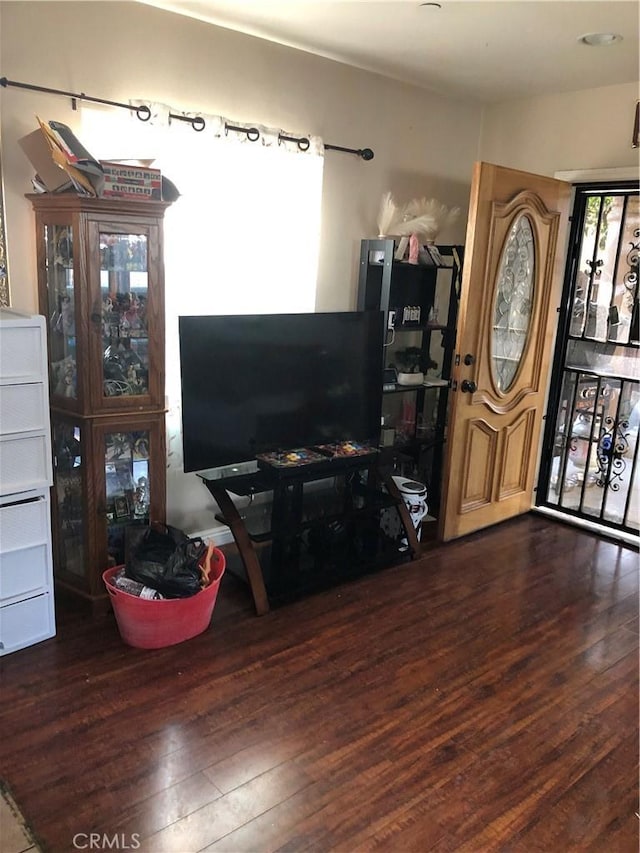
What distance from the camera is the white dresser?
231 cm

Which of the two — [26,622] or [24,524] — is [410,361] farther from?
[26,622]

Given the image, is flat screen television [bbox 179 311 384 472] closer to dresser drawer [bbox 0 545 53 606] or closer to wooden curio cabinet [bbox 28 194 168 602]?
wooden curio cabinet [bbox 28 194 168 602]

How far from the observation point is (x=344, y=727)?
223 centimetres

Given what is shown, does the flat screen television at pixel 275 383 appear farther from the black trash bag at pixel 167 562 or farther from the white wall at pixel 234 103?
the white wall at pixel 234 103

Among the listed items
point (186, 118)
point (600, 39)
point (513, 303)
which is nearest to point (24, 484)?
point (186, 118)

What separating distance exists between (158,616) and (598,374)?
285cm

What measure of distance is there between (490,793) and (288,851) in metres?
0.64

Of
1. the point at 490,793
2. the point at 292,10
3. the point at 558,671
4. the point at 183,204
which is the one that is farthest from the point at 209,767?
the point at 292,10

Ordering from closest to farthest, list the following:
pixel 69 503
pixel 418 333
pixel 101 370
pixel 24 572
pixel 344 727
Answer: pixel 344 727 < pixel 24 572 < pixel 101 370 < pixel 69 503 < pixel 418 333

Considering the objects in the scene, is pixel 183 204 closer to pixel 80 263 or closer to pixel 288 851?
pixel 80 263

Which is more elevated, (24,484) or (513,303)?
(513,303)

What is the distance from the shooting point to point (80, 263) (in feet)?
8.17

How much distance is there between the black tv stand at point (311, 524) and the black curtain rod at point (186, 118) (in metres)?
1.54

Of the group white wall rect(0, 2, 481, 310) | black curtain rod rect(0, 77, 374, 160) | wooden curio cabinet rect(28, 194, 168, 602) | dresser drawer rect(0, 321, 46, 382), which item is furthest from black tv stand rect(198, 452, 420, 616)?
black curtain rod rect(0, 77, 374, 160)
